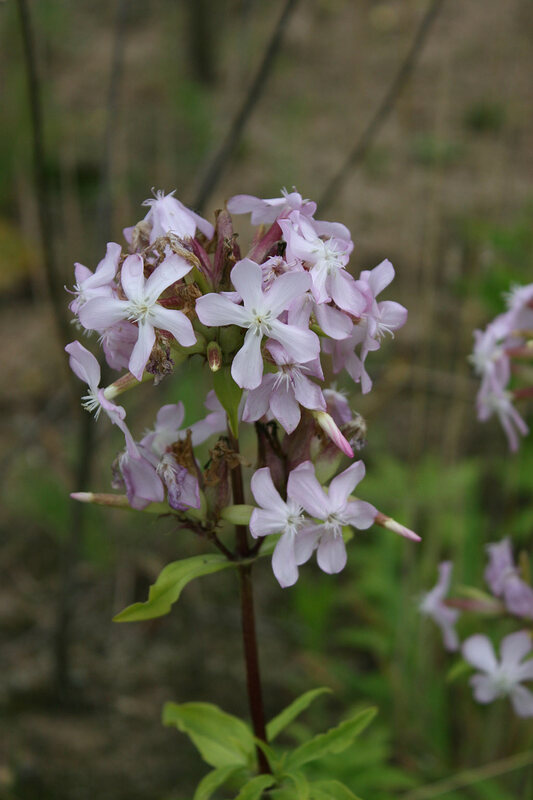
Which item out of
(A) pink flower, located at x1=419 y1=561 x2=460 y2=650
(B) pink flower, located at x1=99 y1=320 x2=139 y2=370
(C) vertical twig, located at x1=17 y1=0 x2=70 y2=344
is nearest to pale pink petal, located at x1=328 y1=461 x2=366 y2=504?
(B) pink flower, located at x1=99 y1=320 x2=139 y2=370

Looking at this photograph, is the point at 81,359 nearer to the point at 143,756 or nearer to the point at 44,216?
the point at 44,216

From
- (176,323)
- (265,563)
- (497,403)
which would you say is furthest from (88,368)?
(265,563)

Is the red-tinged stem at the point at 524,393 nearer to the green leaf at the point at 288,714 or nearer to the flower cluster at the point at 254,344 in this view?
the flower cluster at the point at 254,344

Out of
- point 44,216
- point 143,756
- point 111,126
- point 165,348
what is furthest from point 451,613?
point 111,126

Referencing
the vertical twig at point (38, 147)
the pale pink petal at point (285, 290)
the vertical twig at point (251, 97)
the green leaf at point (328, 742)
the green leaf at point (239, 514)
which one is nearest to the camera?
the pale pink petal at point (285, 290)

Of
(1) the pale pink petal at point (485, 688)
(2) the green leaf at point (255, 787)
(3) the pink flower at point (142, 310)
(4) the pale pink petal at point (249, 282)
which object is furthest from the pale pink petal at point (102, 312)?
(1) the pale pink petal at point (485, 688)
